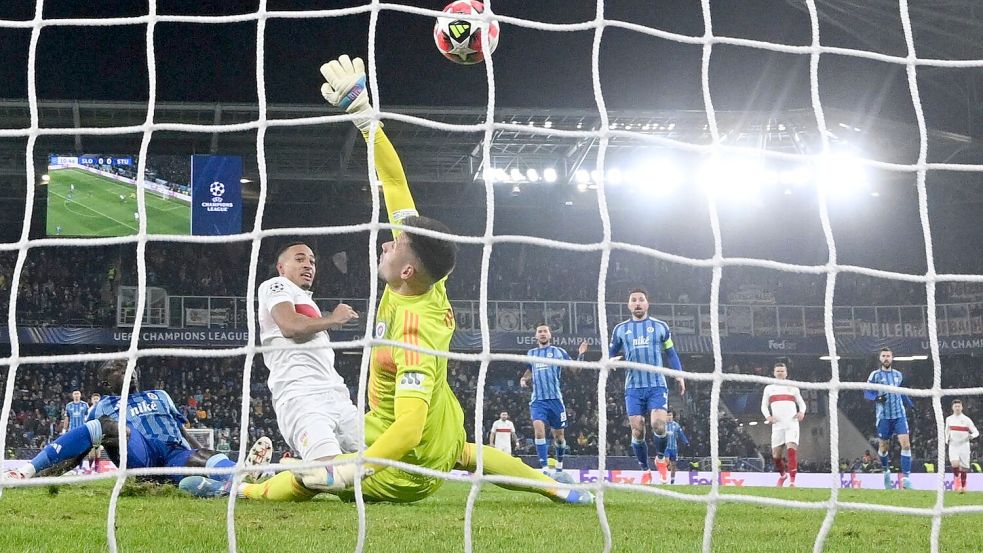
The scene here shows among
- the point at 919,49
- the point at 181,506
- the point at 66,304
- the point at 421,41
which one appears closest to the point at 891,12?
the point at 919,49

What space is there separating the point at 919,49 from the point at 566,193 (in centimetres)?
953

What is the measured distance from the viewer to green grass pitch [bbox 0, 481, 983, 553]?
3605mm

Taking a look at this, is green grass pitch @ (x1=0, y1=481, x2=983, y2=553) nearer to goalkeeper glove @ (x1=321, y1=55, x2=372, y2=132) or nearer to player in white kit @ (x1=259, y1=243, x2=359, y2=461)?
player in white kit @ (x1=259, y1=243, x2=359, y2=461)

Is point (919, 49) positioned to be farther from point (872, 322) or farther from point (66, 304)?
point (66, 304)

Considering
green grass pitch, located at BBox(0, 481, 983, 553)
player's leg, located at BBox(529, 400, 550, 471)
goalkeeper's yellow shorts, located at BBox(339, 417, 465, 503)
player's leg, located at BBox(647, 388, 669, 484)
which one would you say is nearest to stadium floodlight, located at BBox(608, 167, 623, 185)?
player's leg, located at BBox(529, 400, 550, 471)

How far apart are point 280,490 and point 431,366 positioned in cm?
141

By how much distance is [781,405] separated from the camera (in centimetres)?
1180

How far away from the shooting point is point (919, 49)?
19219 millimetres

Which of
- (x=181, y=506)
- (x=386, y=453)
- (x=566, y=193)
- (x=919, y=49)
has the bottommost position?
(x=181, y=506)

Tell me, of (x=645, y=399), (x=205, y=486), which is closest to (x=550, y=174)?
(x=645, y=399)

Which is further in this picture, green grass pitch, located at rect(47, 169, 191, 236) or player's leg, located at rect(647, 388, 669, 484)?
green grass pitch, located at rect(47, 169, 191, 236)

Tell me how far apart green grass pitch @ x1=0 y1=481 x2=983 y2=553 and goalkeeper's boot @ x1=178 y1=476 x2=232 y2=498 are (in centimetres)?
14

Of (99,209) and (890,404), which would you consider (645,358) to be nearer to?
(890,404)

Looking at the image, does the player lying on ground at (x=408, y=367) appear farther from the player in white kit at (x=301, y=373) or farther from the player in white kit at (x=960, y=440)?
the player in white kit at (x=960, y=440)
